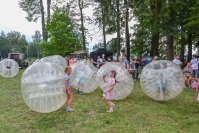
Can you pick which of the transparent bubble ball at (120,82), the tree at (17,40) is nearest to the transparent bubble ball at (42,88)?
the transparent bubble ball at (120,82)

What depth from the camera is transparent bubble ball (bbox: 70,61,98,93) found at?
11039 millimetres

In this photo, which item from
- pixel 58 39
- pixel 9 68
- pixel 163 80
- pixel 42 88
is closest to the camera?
pixel 42 88

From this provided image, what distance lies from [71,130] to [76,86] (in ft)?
16.1

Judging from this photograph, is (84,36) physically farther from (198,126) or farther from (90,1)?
(198,126)

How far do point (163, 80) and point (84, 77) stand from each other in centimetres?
329

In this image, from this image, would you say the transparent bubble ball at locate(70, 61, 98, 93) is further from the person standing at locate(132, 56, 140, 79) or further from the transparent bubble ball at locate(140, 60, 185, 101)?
the person standing at locate(132, 56, 140, 79)

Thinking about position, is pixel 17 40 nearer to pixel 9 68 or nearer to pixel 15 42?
pixel 15 42

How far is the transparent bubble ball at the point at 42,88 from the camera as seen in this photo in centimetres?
691

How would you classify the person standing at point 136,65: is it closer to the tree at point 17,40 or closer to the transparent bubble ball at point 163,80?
the transparent bubble ball at point 163,80

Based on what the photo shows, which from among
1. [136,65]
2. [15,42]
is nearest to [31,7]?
[136,65]

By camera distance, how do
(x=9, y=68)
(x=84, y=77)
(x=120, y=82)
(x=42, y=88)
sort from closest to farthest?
1. (x=42, y=88)
2. (x=120, y=82)
3. (x=84, y=77)
4. (x=9, y=68)

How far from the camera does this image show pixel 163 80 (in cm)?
929

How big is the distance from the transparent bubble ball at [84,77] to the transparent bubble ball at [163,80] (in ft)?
7.63

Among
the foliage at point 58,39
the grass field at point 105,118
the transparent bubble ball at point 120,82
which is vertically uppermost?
A: the foliage at point 58,39
